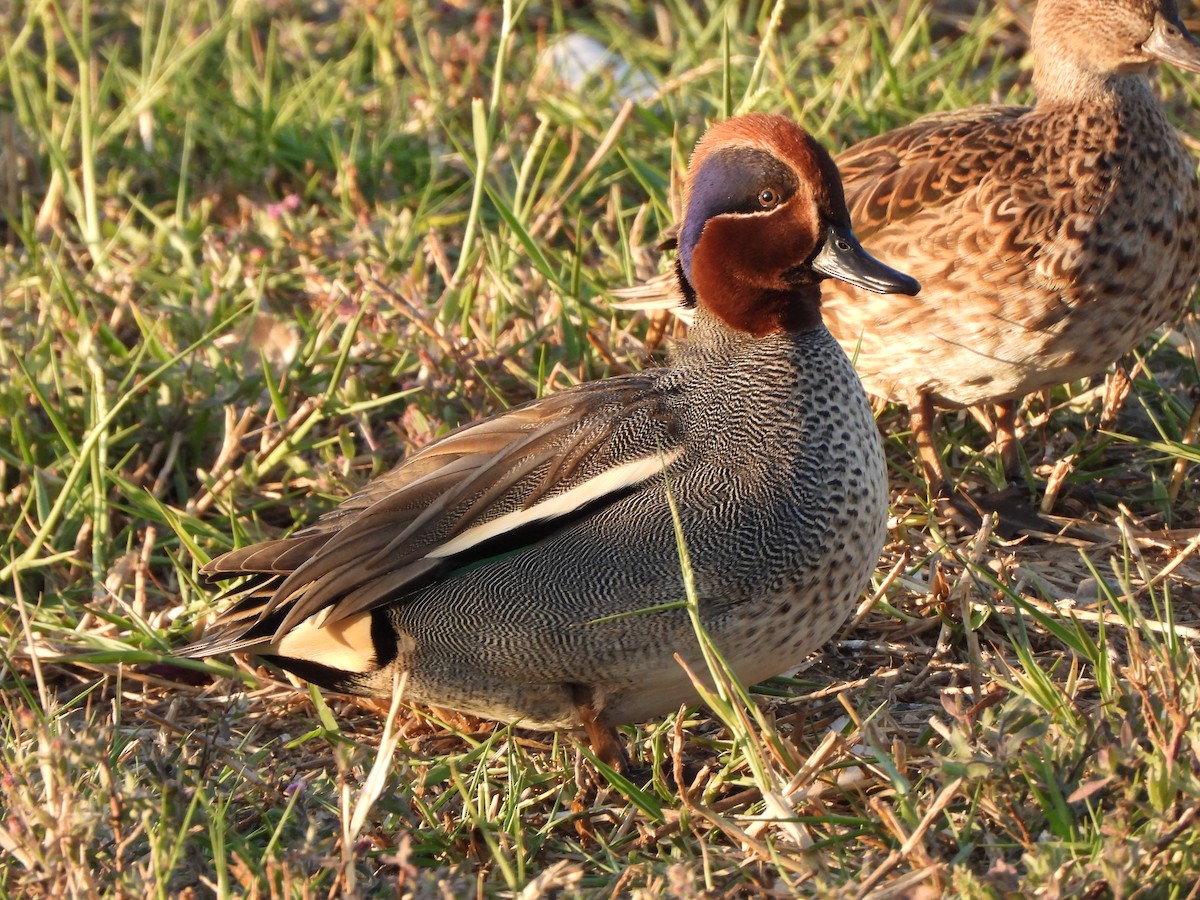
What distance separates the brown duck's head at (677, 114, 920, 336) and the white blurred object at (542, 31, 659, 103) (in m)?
2.15

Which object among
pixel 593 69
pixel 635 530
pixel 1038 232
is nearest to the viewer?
pixel 635 530

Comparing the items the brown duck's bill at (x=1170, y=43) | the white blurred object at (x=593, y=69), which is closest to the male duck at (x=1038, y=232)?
the brown duck's bill at (x=1170, y=43)

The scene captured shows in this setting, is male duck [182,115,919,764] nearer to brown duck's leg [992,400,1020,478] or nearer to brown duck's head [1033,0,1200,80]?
brown duck's leg [992,400,1020,478]

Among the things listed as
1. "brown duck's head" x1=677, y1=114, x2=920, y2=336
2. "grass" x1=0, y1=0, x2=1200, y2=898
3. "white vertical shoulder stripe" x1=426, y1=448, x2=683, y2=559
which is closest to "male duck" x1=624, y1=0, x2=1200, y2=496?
"grass" x1=0, y1=0, x2=1200, y2=898

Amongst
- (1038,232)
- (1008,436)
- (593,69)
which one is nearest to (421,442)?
(1008,436)

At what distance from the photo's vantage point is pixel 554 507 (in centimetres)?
296

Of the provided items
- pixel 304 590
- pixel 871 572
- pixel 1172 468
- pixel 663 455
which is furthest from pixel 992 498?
pixel 304 590

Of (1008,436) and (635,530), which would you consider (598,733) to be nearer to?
(635,530)

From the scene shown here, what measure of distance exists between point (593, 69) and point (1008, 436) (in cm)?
225

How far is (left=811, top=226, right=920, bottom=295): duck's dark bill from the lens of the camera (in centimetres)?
309

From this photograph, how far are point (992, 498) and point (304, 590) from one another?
1653 mm

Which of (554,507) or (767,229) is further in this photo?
(767,229)

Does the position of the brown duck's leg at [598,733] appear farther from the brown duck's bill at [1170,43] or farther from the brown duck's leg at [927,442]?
the brown duck's bill at [1170,43]

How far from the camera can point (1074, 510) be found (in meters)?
3.85
